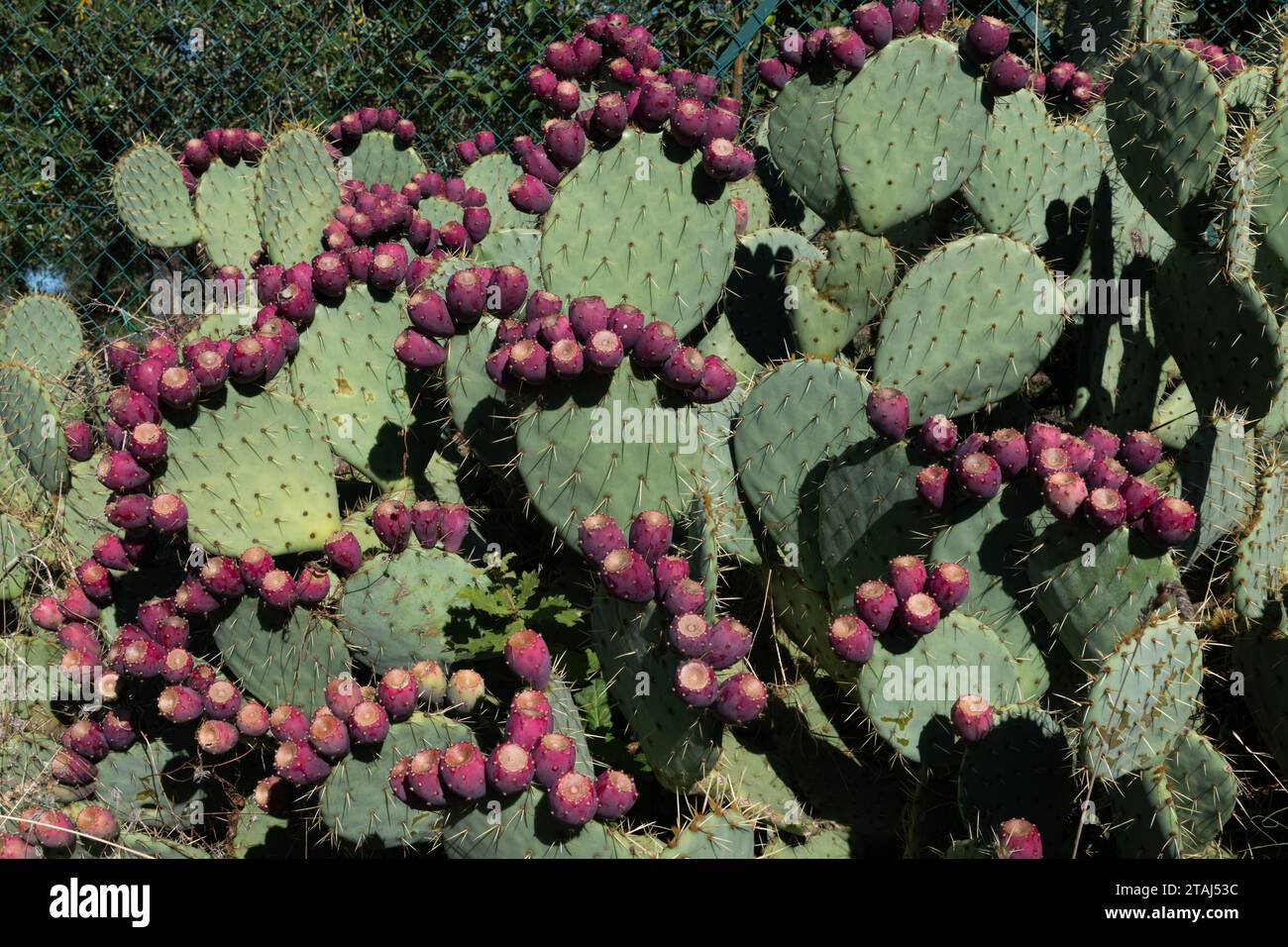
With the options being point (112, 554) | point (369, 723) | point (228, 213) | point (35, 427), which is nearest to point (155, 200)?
point (228, 213)

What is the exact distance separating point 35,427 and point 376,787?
5.55 feet

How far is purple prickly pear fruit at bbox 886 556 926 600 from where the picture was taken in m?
1.78

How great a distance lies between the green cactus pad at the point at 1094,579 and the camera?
1751 mm

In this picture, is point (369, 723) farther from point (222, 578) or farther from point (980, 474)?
point (980, 474)

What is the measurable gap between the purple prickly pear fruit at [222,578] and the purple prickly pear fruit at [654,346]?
863 mm

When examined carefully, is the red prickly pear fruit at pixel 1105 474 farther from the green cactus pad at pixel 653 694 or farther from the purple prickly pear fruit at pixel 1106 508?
the green cactus pad at pixel 653 694

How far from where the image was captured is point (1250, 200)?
2256 mm

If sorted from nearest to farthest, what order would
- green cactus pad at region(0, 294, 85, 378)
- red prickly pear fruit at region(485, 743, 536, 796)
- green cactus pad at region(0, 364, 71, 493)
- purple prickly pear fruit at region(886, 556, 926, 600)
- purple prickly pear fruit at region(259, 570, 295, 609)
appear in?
red prickly pear fruit at region(485, 743, 536, 796), purple prickly pear fruit at region(886, 556, 926, 600), purple prickly pear fruit at region(259, 570, 295, 609), green cactus pad at region(0, 364, 71, 493), green cactus pad at region(0, 294, 85, 378)

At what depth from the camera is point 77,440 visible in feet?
8.90

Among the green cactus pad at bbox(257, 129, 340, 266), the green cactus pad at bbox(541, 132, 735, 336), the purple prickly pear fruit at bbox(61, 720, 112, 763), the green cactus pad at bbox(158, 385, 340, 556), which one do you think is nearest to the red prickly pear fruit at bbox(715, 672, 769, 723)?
the green cactus pad at bbox(541, 132, 735, 336)

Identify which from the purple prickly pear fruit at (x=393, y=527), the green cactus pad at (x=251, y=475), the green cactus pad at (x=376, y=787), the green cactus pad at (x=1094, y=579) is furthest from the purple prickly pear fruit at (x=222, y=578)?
the green cactus pad at (x=1094, y=579)

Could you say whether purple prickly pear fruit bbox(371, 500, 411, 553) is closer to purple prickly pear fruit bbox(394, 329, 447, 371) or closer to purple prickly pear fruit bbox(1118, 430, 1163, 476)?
purple prickly pear fruit bbox(394, 329, 447, 371)

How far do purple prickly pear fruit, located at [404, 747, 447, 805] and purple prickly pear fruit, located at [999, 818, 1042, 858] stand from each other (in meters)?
0.81

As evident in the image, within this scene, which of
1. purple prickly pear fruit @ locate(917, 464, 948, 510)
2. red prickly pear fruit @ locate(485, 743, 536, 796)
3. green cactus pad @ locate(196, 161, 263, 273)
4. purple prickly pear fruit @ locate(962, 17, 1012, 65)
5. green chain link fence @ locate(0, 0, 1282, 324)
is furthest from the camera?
green chain link fence @ locate(0, 0, 1282, 324)
